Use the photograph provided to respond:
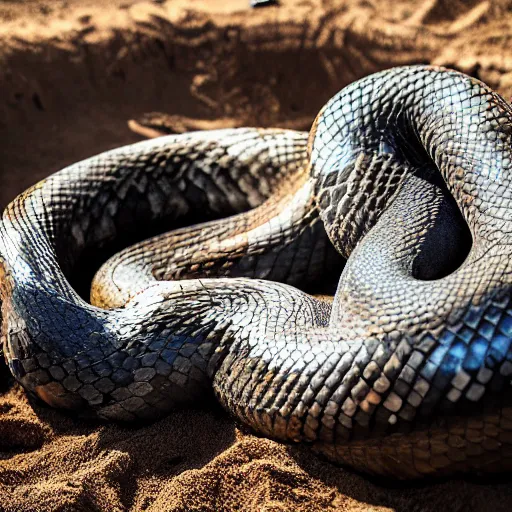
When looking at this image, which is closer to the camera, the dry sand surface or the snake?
the snake

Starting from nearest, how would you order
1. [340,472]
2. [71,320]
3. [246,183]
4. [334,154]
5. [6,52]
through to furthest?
[340,472] < [71,320] < [334,154] < [246,183] < [6,52]

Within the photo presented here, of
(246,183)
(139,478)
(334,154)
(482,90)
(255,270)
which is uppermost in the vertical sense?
(482,90)

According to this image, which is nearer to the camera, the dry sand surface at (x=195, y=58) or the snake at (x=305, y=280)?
the snake at (x=305, y=280)

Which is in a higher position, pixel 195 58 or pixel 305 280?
pixel 195 58

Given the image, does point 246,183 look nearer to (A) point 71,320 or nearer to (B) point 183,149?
(B) point 183,149

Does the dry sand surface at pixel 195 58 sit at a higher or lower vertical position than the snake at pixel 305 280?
higher

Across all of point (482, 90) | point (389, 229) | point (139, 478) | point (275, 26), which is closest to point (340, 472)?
point (139, 478)

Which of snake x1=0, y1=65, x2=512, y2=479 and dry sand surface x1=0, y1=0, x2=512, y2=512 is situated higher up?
dry sand surface x1=0, y1=0, x2=512, y2=512

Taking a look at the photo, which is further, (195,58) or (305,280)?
(195,58)
